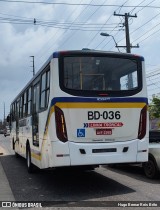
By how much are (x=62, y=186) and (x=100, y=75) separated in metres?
3.12

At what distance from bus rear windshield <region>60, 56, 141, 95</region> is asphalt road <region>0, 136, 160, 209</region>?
7.85 feet

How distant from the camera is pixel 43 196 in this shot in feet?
27.5

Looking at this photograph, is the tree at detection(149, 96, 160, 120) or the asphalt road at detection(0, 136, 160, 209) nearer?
the asphalt road at detection(0, 136, 160, 209)

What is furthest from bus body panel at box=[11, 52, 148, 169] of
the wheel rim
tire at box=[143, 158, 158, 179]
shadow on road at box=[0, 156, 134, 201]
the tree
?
the tree

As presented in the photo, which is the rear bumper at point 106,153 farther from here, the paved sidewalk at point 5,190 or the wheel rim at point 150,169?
the paved sidewalk at point 5,190

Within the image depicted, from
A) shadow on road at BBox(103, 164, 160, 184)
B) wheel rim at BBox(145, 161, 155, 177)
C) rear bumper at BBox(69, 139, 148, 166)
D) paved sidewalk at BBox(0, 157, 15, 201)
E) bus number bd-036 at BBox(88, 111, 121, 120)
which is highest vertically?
bus number bd-036 at BBox(88, 111, 121, 120)

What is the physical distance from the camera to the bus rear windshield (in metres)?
8.55

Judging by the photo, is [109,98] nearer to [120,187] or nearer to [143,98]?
[143,98]

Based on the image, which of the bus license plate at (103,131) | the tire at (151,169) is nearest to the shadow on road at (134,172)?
the tire at (151,169)

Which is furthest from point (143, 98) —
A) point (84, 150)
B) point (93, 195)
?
point (93, 195)

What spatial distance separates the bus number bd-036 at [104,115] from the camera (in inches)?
333

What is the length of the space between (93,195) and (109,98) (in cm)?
229

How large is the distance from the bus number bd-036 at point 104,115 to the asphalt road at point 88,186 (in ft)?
5.79

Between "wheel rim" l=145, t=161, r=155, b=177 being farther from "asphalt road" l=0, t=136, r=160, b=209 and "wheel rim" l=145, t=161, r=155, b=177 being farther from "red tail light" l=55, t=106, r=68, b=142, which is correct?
"red tail light" l=55, t=106, r=68, b=142
